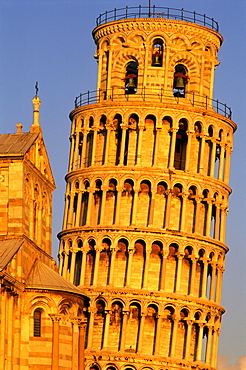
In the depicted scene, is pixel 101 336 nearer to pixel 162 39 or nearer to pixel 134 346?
pixel 134 346

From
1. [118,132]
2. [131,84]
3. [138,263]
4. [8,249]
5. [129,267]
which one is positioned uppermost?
[131,84]

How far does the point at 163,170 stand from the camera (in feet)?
513

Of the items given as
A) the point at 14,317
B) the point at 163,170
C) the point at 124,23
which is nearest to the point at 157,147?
the point at 163,170

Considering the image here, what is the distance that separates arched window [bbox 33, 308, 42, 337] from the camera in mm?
117438

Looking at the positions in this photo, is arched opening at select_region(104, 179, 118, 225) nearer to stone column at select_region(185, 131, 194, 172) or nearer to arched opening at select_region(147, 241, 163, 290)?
arched opening at select_region(147, 241, 163, 290)

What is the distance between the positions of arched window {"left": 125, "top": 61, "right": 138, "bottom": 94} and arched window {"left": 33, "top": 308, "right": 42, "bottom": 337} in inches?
1872

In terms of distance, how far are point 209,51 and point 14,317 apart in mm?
52942

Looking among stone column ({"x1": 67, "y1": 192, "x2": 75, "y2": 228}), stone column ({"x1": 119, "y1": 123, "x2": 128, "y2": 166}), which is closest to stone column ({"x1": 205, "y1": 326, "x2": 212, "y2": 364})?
stone column ({"x1": 67, "y1": 192, "x2": 75, "y2": 228})

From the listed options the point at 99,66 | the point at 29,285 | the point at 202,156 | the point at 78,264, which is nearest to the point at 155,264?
the point at 78,264

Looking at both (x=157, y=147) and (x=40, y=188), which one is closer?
(x=40, y=188)

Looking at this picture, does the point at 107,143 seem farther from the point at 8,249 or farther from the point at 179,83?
the point at 8,249

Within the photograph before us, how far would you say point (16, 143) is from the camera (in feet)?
402

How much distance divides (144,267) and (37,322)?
38.4 m

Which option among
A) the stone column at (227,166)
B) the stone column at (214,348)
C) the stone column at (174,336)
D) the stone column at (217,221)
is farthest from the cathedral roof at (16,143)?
the stone column at (214,348)
